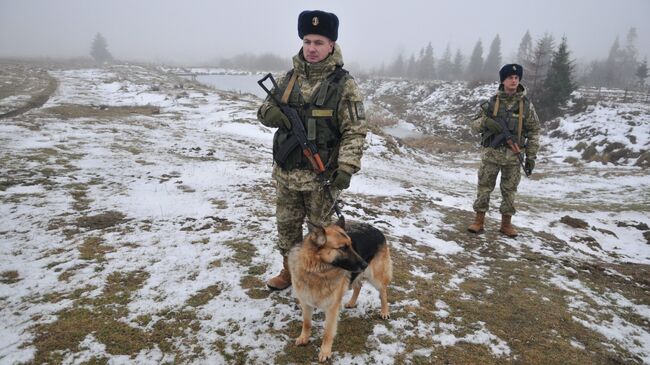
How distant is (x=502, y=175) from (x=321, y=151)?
5398 mm

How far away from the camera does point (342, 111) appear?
3.91 meters

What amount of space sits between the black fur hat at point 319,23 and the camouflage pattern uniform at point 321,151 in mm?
226

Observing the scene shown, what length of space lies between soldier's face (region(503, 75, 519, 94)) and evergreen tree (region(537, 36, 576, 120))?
102 ft

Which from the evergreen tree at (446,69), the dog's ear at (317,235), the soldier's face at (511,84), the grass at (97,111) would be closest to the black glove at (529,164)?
the soldier's face at (511,84)

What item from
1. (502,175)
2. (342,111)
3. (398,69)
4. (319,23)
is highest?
(398,69)

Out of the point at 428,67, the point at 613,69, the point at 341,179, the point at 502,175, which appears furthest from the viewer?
the point at 428,67

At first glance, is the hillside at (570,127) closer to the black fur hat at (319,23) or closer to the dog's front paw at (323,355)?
the black fur hat at (319,23)

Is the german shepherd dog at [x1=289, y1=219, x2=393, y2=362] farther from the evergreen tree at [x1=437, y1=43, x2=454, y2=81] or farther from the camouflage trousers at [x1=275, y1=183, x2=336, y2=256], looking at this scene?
the evergreen tree at [x1=437, y1=43, x2=454, y2=81]

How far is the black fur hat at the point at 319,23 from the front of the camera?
3.78 m

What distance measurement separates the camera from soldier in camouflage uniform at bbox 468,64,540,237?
23.4ft

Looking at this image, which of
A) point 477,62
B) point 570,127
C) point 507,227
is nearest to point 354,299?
point 507,227

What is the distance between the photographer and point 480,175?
7750 millimetres

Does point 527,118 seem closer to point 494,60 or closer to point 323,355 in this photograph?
point 323,355

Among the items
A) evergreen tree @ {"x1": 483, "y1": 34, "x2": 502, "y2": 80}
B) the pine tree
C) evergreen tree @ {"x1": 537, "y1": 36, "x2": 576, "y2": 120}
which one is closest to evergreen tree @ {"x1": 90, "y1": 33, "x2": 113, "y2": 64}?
evergreen tree @ {"x1": 483, "y1": 34, "x2": 502, "y2": 80}
